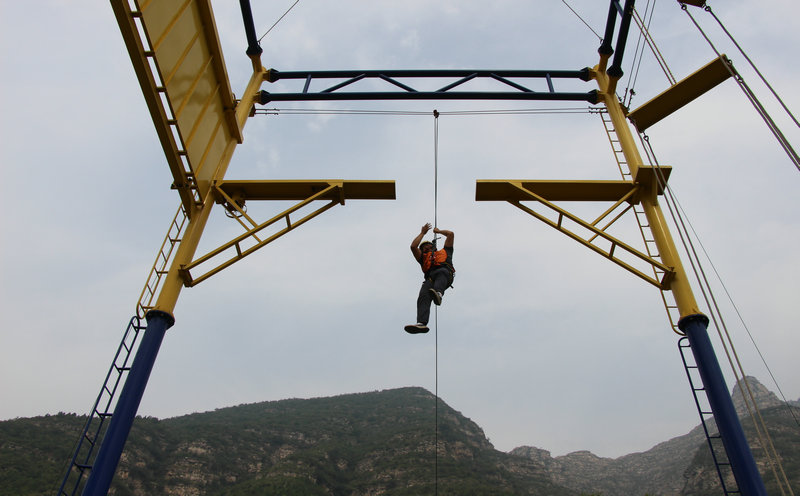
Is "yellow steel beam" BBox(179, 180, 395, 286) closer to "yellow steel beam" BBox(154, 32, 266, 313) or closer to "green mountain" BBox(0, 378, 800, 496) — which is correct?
"yellow steel beam" BBox(154, 32, 266, 313)

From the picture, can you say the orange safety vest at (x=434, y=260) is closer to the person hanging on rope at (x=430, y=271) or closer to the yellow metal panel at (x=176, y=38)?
the person hanging on rope at (x=430, y=271)

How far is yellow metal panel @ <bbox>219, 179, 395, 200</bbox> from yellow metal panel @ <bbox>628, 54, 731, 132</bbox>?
3.77 meters

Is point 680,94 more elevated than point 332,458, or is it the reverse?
point 332,458

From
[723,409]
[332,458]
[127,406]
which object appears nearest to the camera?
[127,406]

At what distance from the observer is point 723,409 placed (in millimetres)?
5184

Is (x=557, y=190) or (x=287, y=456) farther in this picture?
(x=287, y=456)

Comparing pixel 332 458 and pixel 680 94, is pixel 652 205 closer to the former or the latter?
pixel 680 94

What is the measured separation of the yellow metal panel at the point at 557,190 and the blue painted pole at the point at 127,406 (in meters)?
4.42

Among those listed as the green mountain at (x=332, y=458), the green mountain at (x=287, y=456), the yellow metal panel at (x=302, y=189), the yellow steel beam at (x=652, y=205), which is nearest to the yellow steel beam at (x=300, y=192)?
the yellow metal panel at (x=302, y=189)

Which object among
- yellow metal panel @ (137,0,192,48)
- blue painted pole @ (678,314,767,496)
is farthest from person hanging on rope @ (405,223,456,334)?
yellow metal panel @ (137,0,192,48)

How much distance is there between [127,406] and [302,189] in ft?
11.5

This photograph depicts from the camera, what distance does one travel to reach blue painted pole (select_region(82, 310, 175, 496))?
468 cm

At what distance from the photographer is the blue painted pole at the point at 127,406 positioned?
4680mm

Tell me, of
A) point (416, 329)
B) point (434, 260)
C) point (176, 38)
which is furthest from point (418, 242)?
point (176, 38)
